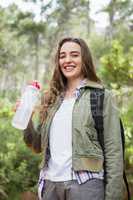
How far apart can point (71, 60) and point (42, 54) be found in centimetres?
2828

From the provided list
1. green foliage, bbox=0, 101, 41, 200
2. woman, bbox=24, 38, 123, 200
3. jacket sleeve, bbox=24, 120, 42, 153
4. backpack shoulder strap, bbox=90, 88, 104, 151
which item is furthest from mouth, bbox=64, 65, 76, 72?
green foliage, bbox=0, 101, 41, 200

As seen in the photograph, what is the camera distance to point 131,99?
19.0 ft

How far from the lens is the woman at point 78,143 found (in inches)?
90.9

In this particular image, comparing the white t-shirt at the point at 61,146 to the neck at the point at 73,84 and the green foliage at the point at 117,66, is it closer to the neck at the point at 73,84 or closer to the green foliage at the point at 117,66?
the neck at the point at 73,84

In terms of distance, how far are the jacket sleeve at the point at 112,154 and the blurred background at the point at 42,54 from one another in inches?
21.5

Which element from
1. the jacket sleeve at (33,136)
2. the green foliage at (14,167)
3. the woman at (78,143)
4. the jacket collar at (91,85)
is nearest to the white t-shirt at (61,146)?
the woman at (78,143)

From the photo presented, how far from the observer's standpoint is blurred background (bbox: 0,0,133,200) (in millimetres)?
5266

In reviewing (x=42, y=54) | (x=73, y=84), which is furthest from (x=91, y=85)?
(x=42, y=54)

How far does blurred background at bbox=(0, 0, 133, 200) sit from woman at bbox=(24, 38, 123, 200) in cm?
25

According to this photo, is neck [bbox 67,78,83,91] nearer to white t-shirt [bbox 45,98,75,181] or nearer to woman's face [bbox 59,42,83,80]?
woman's face [bbox 59,42,83,80]

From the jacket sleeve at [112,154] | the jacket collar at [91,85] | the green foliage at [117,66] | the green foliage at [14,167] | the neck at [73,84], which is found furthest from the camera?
the green foliage at [14,167]

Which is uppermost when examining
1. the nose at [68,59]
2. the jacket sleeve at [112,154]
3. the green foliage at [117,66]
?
the green foliage at [117,66]

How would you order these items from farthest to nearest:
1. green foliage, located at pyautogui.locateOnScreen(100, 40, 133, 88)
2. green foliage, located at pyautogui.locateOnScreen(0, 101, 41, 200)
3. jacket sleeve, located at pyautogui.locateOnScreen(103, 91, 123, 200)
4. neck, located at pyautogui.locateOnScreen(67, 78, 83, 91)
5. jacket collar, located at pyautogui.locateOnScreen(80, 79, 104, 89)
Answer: green foliage, located at pyautogui.locateOnScreen(0, 101, 41, 200), green foliage, located at pyautogui.locateOnScreen(100, 40, 133, 88), neck, located at pyautogui.locateOnScreen(67, 78, 83, 91), jacket collar, located at pyautogui.locateOnScreen(80, 79, 104, 89), jacket sleeve, located at pyautogui.locateOnScreen(103, 91, 123, 200)

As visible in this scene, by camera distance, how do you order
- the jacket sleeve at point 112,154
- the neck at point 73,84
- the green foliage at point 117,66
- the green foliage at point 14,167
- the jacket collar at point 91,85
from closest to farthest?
the jacket sleeve at point 112,154 → the jacket collar at point 91,85 → the neck at point 73,84 → the green foliage at point 117,66 → the green foliage at point 14,167
